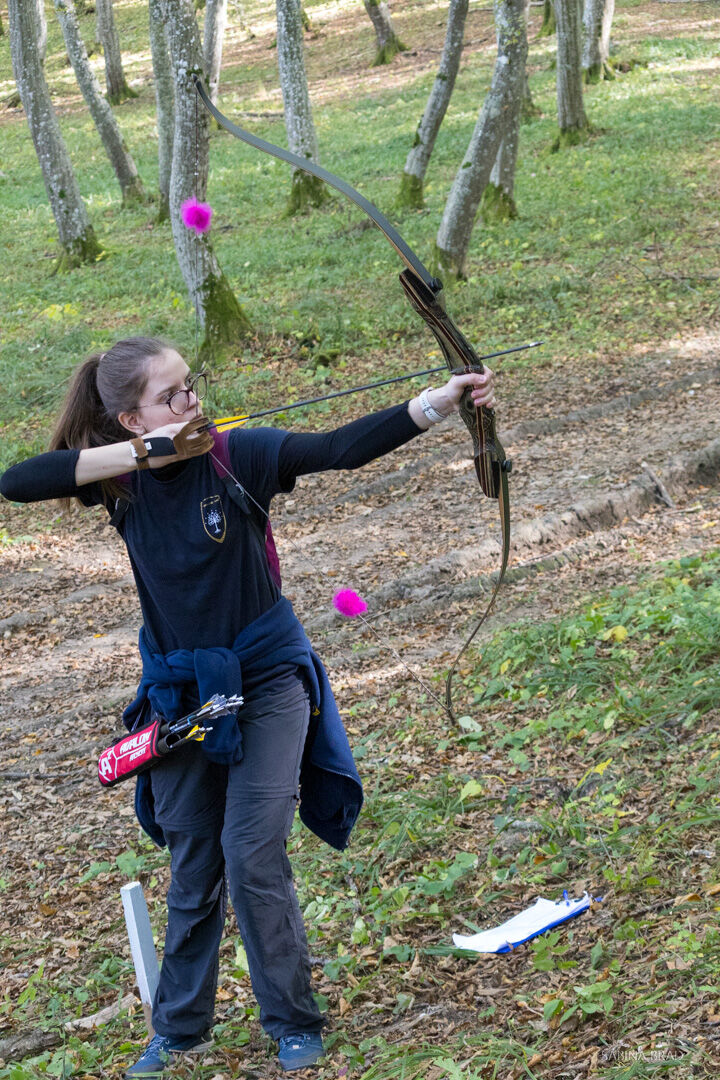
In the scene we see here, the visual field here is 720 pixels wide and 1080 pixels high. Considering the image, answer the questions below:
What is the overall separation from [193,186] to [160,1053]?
8.35 meters

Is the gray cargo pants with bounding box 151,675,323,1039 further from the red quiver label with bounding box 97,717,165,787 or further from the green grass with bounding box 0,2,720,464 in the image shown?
the green grass with bounding box 0,2,720,464

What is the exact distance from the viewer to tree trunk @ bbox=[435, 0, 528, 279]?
397 inches

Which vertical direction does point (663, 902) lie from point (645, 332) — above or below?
→ above

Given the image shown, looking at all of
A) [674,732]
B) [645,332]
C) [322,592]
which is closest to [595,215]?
[645,332]

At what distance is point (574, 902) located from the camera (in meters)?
3.11

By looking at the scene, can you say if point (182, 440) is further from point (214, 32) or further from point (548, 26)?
point (548, 26)

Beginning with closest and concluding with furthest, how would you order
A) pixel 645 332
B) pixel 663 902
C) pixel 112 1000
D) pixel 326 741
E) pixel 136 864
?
A: 1. pixel 326 741
2. pixel 663 902
3. pixel 112 1000
4. pixel 136 864
5. pixel 645 332

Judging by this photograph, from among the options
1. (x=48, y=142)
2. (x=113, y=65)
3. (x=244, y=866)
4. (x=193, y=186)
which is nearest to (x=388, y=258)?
(x=193, y=186)

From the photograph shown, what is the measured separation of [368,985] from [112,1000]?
36.2 inches

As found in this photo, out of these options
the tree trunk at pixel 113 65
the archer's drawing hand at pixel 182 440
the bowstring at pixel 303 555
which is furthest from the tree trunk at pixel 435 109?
the tree trunk at pixel 113 65

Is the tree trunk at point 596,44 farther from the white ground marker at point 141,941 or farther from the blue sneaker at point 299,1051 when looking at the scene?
the blue sneaker at point 299,1051

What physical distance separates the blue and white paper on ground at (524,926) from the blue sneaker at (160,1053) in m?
0.86

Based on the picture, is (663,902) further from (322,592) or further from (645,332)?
(645,332)

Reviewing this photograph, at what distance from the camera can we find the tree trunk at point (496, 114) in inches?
397
